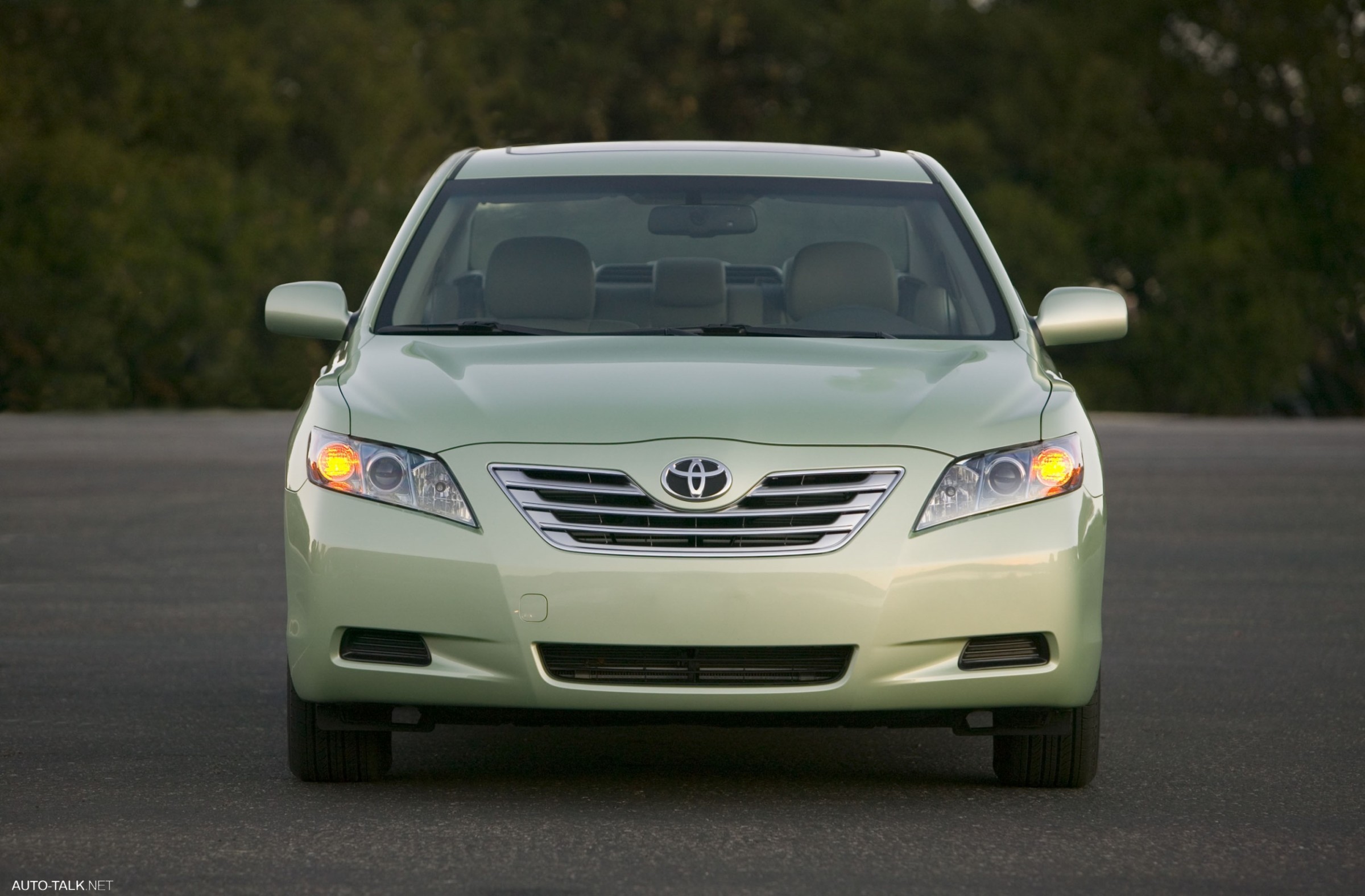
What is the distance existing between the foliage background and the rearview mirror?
2092cm

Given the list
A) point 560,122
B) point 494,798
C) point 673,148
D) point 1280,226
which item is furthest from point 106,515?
point 560,122

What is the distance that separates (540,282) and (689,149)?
0.85 m

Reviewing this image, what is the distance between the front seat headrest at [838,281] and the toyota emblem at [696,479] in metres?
1.44

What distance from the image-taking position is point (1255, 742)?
696 centimetres

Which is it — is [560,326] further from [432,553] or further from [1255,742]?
[1255,742]

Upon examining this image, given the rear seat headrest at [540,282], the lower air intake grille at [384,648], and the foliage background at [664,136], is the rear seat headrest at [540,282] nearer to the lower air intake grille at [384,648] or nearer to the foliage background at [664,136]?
the lower air intake grille at [384,648]

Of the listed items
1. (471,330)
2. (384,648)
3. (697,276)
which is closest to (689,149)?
(697,276)

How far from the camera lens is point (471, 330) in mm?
6629

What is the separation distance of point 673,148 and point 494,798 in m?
2.45

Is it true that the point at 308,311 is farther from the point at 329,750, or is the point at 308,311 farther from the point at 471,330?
the point at 329,750

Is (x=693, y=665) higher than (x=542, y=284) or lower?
lower

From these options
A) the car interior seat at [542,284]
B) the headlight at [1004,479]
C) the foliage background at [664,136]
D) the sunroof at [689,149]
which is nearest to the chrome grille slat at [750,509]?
the headlight at [1004,479]

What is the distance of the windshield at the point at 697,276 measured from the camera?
6844 millimetres

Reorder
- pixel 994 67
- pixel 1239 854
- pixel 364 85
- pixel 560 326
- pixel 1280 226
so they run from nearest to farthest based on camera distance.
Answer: pixel 1239 854
pixel 560 326
pixel 1280 226
pixel 364 85
pixel 994 67
